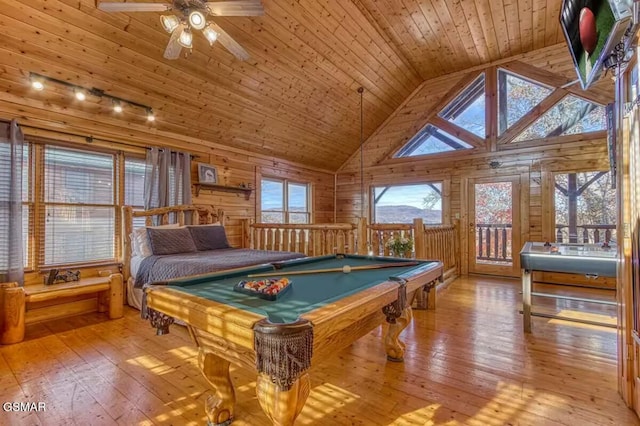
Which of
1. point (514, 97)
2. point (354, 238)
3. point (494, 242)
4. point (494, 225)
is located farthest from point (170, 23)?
point (494, 242)

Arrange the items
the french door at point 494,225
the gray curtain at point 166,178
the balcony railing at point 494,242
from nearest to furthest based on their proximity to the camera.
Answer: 1. the gray curtain at point 166,178
2. the french door at point 494,225
3. the balcony railing at point 494,242

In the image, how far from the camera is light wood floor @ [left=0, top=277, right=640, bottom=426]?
1763 mm

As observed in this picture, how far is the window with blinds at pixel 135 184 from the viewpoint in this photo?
4312mm

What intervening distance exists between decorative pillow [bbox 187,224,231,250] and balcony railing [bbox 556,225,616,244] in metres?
5.56

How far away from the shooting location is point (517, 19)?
448cm

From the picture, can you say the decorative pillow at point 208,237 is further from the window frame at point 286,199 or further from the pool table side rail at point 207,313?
the pool table side rail at point 207,313

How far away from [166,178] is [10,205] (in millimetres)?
1691

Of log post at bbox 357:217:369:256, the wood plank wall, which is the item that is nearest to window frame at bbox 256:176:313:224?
the wood plank wall

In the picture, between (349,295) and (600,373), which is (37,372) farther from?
(600,373)

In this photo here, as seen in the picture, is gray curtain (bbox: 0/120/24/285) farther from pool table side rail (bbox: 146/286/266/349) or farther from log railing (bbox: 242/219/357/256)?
log railing (bbox: 242/219/357/256)

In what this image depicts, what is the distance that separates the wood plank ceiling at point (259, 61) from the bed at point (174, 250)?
118cm

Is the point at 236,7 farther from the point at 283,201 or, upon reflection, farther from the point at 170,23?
the point at 283,201

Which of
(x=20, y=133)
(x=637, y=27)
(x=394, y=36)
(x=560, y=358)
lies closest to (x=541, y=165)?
(x=394, y=36)

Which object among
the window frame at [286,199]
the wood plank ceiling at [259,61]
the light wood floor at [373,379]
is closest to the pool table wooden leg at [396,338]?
the light wood floor at [373,379]
